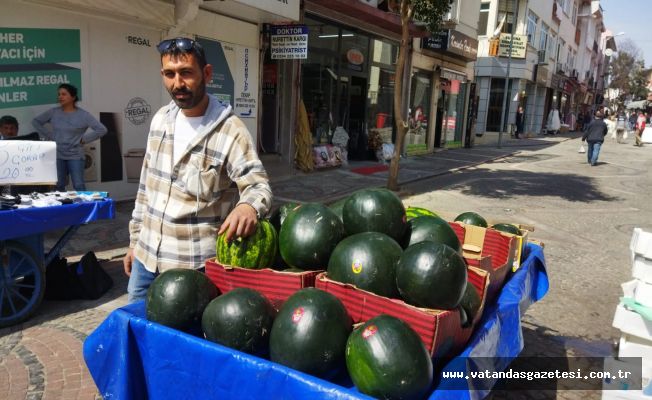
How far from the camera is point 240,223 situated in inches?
87.7

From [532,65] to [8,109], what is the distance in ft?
113

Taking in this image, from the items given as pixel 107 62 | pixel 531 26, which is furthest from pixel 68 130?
pixel 531 26

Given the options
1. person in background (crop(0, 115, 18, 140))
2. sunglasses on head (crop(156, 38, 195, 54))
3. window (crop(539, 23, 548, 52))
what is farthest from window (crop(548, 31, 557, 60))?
sunglasses on head (crop(156, 38, 195, 54))

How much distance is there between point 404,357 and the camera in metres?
1.79

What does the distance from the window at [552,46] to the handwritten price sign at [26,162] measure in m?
42.8

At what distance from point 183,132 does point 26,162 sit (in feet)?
9.37

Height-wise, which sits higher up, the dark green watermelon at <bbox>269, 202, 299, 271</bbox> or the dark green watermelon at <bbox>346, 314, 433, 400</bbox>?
the dark green watermelon at <bbox>269, 202, 299, 271</bbox>

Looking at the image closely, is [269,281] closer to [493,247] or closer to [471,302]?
[471,302]

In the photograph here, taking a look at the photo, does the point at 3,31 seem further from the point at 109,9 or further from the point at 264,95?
the point at 264,95

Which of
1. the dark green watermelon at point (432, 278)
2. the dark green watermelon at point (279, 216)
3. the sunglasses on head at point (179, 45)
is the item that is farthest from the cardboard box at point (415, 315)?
the sunglasses on head at point (179, 45)

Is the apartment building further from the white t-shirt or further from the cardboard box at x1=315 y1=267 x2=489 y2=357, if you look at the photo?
the cardboard box at x1=315 y1=267 x2=489 y2=357

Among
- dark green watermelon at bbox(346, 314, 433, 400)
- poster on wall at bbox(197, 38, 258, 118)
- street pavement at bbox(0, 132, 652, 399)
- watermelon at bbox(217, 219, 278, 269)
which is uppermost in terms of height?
poster on wall at bbox(197, 38, 258, 118)

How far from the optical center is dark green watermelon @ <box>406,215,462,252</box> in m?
2.69

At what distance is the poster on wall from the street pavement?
204 cm
